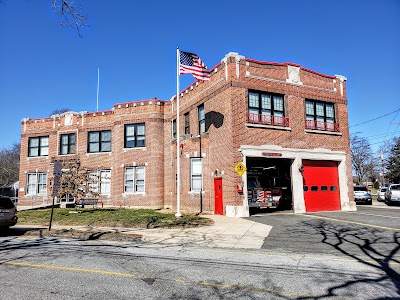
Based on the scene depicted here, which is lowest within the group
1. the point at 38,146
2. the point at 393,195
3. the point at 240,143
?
the point at 393,195

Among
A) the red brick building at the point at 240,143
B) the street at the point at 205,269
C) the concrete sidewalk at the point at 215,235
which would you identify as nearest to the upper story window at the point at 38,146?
the red brick building at the point at 240,143

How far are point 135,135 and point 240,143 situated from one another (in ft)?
39.5

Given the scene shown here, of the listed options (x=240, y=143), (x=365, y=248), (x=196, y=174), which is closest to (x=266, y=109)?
(x=240, y=143)

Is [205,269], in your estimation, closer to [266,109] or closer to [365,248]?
[365,248]

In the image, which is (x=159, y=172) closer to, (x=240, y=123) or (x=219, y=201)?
(x=219, y=201)

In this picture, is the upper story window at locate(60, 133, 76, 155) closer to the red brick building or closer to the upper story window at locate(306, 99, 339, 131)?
the red brick building

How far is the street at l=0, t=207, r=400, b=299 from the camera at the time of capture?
18.1 feet

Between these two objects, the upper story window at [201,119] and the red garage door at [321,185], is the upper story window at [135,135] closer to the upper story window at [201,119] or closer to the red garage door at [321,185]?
the upper story window at [201,119]

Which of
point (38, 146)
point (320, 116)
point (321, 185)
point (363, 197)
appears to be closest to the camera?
point (321, 185)

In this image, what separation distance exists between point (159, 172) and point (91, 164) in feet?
24.0

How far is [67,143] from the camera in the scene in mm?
30672

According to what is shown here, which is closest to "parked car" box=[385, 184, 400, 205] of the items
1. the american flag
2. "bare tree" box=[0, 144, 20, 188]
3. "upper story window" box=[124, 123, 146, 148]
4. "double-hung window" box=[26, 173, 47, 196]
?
the american flag

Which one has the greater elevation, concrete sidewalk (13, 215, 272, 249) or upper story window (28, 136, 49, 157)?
upper story window (28, 136, 49, 157)

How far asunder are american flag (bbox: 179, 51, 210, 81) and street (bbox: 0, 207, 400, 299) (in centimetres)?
1080
